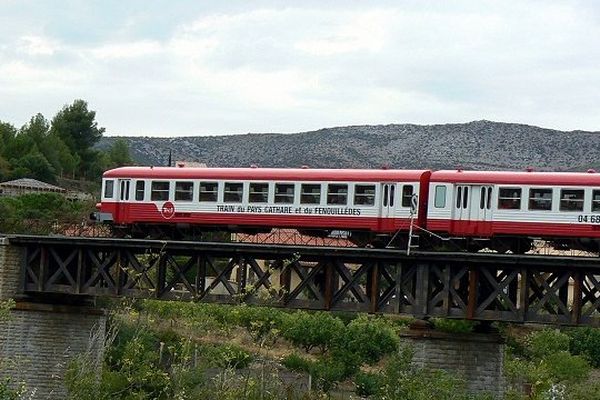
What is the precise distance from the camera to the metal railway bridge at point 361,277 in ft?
108

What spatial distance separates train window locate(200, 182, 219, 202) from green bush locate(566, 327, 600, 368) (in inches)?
1598

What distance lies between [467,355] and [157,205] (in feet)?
36.9

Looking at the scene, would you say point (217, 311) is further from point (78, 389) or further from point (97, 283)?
point (78, 389)

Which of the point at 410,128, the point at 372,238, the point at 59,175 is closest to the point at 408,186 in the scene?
the point at 372,238

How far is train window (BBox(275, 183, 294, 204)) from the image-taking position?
37.7 meters

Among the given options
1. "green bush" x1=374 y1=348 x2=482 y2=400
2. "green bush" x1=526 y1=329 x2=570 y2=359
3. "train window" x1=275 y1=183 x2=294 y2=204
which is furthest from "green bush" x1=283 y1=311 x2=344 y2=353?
"green bush" x1=374 y1=348 x2=482 y2=400

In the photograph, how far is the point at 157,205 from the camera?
131ft

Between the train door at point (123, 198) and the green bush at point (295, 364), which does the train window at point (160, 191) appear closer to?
the train door at point (123, 198)

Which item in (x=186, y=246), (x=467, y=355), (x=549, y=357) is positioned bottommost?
(x=549, y=357)

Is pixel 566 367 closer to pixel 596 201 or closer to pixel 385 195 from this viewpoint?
pixel 385 195

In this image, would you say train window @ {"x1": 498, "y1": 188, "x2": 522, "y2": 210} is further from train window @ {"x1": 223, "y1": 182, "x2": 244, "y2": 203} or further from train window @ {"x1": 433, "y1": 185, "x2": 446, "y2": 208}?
train window @ {"x1": 223, "y1": 182, "x2": 244, "y2": 203}

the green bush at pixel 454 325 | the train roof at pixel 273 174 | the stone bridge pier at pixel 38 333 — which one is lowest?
the stone bridge pier at pixel 38 333

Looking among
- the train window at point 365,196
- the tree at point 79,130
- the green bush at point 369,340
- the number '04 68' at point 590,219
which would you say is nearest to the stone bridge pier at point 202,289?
the train window at point 365,196

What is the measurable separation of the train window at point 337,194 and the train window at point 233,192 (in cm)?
289
